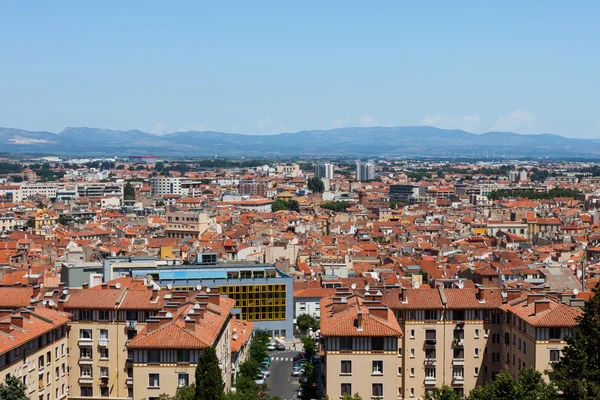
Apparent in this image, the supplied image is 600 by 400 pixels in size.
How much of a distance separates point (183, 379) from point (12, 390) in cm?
353

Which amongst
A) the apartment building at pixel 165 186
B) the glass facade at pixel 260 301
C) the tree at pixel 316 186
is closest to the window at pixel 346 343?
the glass facade at pixel 260 301

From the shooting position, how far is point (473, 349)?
2567 cm

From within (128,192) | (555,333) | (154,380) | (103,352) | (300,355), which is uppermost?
(555,333)

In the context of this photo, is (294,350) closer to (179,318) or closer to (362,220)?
(179,318)

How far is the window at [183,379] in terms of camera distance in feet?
71.2

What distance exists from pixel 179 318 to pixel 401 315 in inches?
233

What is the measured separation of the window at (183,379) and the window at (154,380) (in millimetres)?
458

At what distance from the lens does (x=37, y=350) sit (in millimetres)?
23297

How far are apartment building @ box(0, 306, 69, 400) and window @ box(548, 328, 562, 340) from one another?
11561 mm

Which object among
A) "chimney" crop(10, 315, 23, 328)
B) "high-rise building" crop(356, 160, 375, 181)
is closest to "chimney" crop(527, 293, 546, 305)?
"chimney" crop(10, 315, 23, 328)

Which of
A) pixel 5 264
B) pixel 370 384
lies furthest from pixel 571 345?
pixel 5 264

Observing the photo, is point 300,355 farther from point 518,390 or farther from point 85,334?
point 518,390

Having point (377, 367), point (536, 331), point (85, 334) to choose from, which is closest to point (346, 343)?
point (377, 367)

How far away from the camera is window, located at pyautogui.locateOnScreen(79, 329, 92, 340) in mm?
25562
